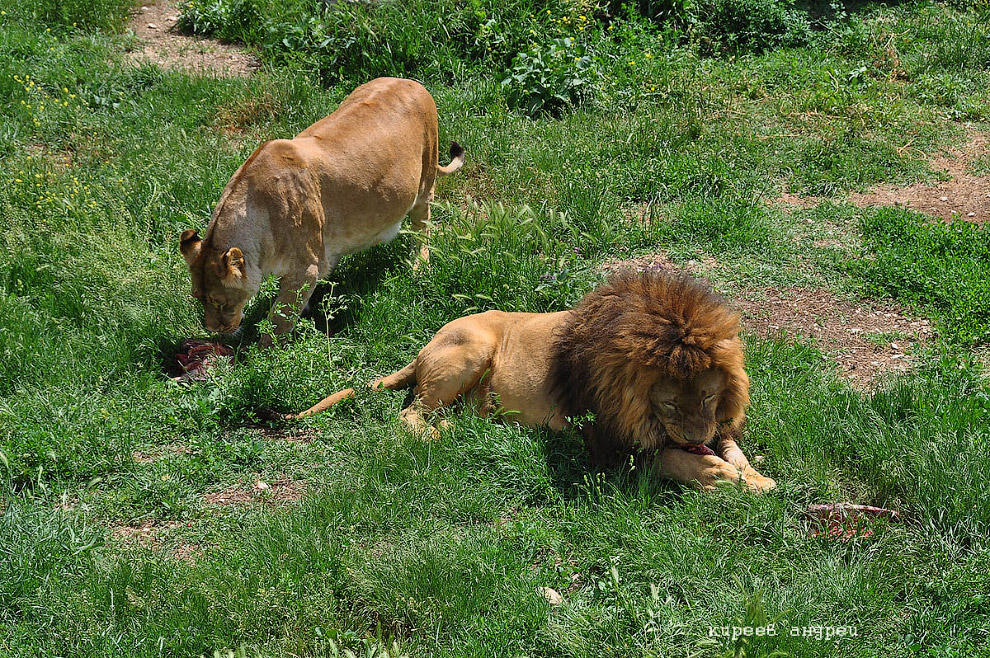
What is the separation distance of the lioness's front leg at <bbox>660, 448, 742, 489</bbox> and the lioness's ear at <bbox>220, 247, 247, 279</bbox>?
3134mm

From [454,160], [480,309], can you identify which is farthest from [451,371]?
[454,160]

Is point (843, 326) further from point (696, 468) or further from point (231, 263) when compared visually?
point (231, 263)

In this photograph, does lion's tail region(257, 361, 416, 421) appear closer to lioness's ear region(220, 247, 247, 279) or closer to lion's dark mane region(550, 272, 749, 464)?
lioness's ear region(220, 247, 247, 279)

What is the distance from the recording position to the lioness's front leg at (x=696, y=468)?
465cm

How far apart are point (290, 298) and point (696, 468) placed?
3318mm

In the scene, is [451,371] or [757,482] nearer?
[757,482]

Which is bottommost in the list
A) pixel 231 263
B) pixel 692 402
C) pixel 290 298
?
pixel 290 298

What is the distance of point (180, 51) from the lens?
1097 centimetres

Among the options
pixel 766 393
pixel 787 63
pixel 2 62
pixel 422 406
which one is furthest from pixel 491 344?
pixel 2 62

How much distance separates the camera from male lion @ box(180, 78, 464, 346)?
626cm

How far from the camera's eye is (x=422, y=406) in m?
5.54

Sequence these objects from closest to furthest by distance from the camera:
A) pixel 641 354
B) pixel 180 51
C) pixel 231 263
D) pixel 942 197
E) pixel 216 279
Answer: pixel 641 354 → pixel 231 263 → pixel 216 279 → pixel 942 197 → pixel 180 51

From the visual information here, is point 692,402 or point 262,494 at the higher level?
point 692,402

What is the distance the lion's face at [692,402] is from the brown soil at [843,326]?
142 cm
